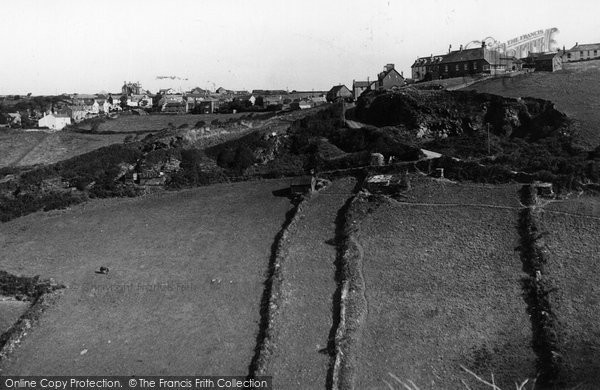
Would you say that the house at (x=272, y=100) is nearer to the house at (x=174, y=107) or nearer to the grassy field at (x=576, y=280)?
the house at (x=174, y=107)

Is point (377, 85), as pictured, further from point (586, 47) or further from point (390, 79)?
point (586, 47)

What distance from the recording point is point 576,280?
74.7 feet

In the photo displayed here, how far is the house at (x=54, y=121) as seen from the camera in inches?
3219

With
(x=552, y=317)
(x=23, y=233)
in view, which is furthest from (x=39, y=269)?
(x=552, y=317)

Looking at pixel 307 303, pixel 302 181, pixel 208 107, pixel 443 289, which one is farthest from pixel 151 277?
pixel 208 107

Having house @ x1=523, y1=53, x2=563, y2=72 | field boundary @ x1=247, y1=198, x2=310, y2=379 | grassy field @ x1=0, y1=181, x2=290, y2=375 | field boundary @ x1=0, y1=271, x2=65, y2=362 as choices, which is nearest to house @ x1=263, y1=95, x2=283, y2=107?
house @ x1=523, y1=53, x2=563, y2=72

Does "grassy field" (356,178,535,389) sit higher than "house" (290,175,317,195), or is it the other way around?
"house" (290,175,317,195)

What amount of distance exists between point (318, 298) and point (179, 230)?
1195 cm

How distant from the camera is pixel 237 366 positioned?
20047 millimetres

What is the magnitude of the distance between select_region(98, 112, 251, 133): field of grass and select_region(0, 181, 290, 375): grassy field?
29.2 metres

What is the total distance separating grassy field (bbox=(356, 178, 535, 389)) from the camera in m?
19.3

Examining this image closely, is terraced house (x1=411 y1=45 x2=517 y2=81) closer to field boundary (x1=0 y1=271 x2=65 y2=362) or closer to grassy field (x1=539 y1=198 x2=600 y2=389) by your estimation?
grassy field (x1=539 y1=198 x2=600 y2=389)

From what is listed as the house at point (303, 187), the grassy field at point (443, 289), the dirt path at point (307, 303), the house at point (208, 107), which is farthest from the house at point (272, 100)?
the grassy field at point (443, 289)

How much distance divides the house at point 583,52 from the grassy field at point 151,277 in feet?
139
